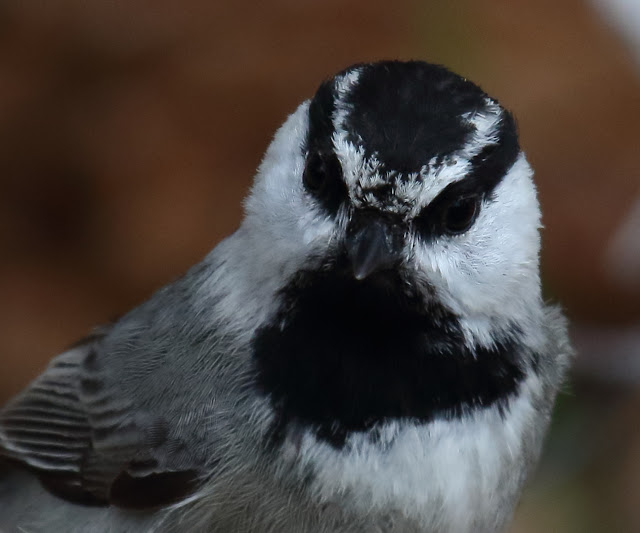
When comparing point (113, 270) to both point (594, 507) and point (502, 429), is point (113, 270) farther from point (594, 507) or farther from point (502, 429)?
point (502, 429)

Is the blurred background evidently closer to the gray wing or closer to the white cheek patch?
the gray wing

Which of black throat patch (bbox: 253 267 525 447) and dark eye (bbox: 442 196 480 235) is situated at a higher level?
dark eye (bbox: 442 196 480 235)

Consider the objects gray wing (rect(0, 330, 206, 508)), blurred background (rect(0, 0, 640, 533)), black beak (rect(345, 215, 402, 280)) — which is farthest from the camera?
blurred background (rect(0, 0, 640, 533))

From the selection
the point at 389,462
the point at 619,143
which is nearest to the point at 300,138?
the point at 389,462

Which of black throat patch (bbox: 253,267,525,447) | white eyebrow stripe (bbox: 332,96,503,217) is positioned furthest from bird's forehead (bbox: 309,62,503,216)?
black throat patch (bbox: 253,267,525,447)

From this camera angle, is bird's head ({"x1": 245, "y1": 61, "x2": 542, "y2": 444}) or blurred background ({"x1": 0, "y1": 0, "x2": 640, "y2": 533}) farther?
blurred background ({"x1": 0, "y1": 0, "x2": 640, "y2": 533})

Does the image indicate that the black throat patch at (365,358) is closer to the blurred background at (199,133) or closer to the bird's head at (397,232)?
the bird's head at (397,232)

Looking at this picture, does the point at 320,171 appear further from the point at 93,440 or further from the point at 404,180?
the point at 93,440

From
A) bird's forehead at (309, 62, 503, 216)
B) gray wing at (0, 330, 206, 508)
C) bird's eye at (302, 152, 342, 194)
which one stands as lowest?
gray wing at (0, 330, 206, 508)
